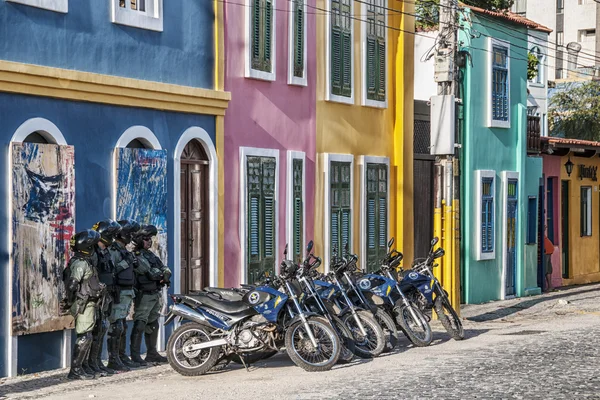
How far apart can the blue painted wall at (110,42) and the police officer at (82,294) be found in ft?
7.25

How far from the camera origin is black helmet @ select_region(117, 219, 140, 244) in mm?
14203

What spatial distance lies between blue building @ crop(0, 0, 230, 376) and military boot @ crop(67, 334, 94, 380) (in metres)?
0.72

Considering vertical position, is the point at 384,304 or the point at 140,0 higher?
the point at 140,0

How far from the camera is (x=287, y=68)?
63.6 feet

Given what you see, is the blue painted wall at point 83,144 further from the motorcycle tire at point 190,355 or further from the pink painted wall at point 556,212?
the pink painted wall at point 556,212

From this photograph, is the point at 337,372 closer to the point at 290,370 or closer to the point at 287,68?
the point at 290,370

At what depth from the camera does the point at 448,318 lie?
56.9 ft

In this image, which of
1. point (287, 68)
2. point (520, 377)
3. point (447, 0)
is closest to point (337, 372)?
point (520, 377)

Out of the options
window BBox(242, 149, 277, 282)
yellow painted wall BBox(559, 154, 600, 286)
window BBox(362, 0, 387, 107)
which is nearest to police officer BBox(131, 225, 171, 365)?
window BBox(242, 149, 277, 282)

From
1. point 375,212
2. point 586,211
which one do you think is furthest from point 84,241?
point 586,211

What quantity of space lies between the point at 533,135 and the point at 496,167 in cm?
211

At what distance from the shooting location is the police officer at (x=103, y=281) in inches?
535

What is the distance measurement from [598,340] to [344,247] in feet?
17.0

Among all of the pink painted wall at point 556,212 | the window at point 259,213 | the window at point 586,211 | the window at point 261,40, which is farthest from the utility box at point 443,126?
the window at point 586,211
